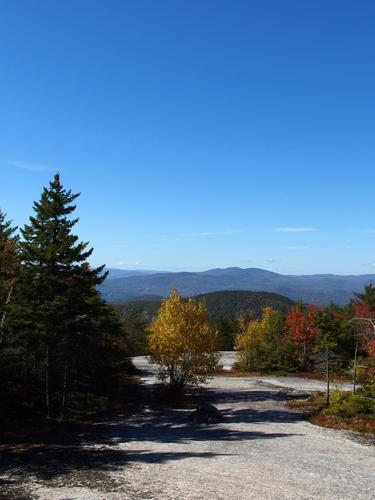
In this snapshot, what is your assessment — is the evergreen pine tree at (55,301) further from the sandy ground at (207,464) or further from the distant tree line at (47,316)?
the sandy ground at (207,464)

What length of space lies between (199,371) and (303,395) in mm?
12454

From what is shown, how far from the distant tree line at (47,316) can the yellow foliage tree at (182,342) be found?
8637 mm

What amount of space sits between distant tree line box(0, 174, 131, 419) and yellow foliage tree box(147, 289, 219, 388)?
864 centimetres

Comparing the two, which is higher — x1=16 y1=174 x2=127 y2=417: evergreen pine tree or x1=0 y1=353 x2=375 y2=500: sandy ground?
x1=16 y1=174 x2=127 y2=417: evergreen pine tree

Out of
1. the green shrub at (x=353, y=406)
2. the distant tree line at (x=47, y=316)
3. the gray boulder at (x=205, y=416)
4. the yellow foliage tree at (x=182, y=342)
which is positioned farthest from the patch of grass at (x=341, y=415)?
the distant tree line at (x=47, y=316)

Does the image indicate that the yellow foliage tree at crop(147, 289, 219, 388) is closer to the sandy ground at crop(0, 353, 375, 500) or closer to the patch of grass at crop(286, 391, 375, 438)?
the sandy ground at crop(0, 353, 375, 500)

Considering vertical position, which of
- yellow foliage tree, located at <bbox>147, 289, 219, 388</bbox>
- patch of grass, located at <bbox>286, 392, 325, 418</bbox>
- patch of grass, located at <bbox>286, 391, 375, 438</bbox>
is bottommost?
patch of grass, located at <bbox>286, 392, 325, 418</bbox>

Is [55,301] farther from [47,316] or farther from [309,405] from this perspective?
[309,405]

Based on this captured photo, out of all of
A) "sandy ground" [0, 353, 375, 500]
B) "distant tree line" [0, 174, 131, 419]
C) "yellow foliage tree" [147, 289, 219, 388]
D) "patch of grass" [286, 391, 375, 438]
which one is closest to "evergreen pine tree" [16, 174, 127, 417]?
"distant tree line" [0, 174, 131, 419]

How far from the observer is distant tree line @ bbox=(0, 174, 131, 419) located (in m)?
28.0

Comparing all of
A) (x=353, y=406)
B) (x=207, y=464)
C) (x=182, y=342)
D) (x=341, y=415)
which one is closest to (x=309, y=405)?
(x=341, y=415)

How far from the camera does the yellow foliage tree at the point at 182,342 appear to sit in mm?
38812

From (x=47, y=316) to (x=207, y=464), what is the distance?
13.1 metres

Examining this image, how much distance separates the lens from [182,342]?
38.6m
